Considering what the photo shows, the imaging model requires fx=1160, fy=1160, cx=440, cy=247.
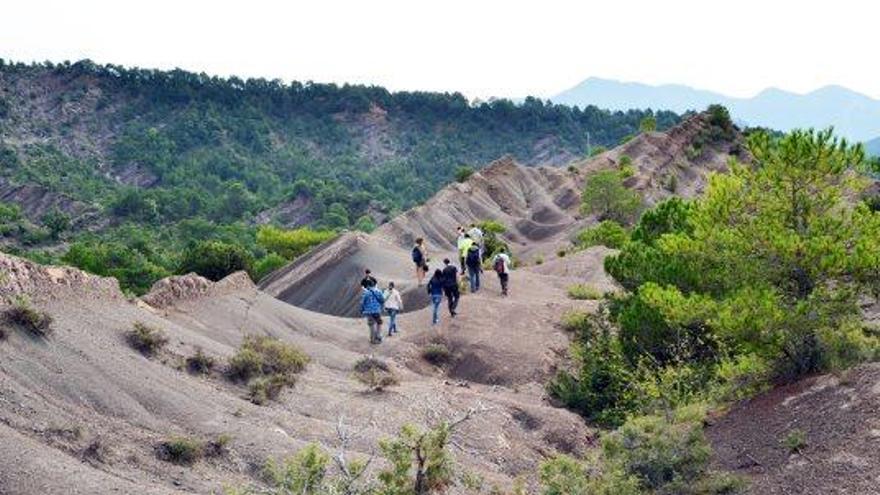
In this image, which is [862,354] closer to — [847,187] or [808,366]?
[808,366]

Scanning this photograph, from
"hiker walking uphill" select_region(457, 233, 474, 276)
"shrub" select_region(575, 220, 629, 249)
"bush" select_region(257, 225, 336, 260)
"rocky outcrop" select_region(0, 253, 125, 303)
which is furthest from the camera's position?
"bush" select_region(257, 225, 336, 260)

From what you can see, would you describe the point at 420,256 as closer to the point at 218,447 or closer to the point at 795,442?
the point at 218,447

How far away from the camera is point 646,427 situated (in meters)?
19.4

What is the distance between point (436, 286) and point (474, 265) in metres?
4.08

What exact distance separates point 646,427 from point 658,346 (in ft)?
23.0

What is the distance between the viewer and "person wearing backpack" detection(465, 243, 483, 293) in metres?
35.2

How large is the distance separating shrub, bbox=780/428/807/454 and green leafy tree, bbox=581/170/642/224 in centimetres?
5636

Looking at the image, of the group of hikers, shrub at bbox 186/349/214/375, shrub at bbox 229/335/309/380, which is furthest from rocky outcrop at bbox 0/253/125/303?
the group of hikers

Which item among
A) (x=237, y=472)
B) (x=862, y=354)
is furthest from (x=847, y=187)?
(x=237, y=472)

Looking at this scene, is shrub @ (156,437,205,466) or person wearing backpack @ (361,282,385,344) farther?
person wearing backpack @ (361,282,385,344)

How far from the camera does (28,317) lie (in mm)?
19781

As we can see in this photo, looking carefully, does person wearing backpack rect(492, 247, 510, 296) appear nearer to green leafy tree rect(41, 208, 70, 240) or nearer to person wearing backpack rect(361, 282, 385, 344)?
person wearing backpack rect(361, 282, 385, 344)

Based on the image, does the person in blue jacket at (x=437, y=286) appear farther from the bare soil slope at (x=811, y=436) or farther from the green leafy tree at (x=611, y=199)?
the green leafy tree at (x=611, y=199)

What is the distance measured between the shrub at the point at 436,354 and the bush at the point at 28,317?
12.1m
